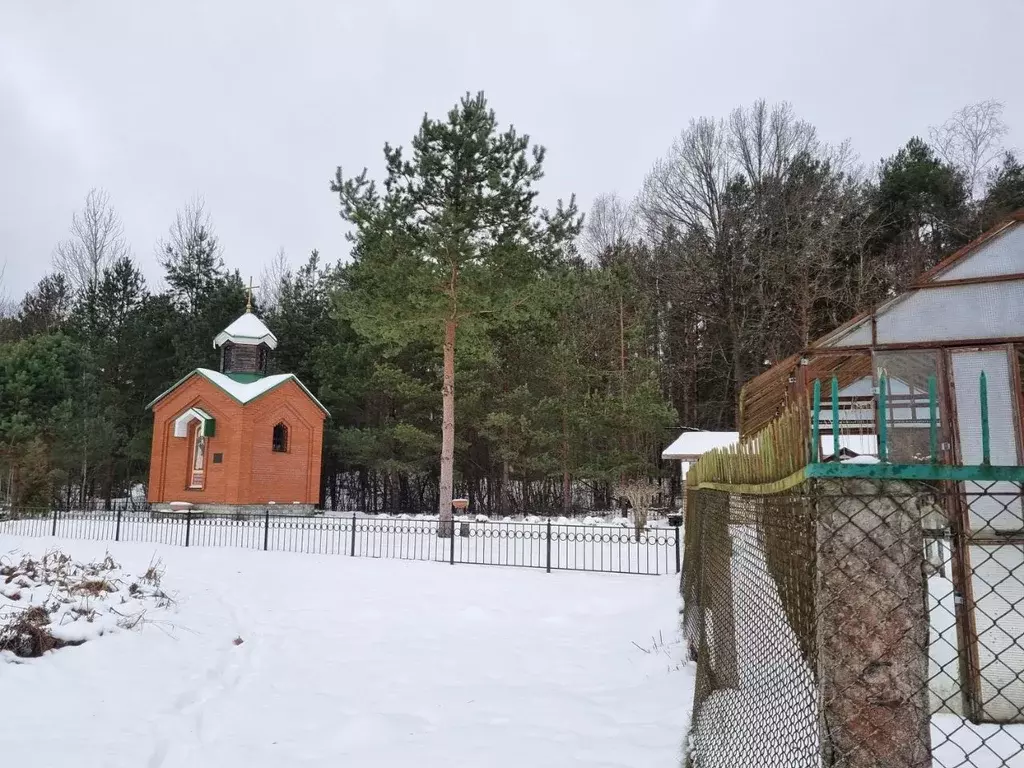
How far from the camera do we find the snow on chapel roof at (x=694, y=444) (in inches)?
911

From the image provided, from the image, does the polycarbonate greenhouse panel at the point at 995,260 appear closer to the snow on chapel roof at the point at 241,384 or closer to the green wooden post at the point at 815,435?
the green wooden post at the point at 815,435

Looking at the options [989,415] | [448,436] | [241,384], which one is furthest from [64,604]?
[241,384]

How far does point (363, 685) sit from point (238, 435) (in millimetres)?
21336

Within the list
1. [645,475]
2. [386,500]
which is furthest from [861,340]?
[386,500]

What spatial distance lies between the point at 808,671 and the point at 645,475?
83.4ft

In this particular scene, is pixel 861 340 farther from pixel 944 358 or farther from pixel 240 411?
pixel 240 411

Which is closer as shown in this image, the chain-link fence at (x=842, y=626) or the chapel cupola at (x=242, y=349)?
the chain-link fence at (x=842, y=626)

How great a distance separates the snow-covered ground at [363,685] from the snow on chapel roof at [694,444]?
13.3 metres

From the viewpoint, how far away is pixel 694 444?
24.1 metres

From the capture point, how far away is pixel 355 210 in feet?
63.8

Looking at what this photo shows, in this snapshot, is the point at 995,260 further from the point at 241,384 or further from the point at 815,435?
the point at 241,384

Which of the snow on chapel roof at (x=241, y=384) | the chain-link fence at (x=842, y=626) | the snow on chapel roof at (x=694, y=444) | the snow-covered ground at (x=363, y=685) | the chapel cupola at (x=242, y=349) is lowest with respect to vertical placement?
the snow-covered ground at (x=363, y=685)

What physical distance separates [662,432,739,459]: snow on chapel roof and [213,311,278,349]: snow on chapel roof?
1737 centimetres

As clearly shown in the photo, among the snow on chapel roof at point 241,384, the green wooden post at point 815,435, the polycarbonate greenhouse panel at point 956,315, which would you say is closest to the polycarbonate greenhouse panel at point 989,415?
the polycarbonate greenhouse panel at point 956,315
